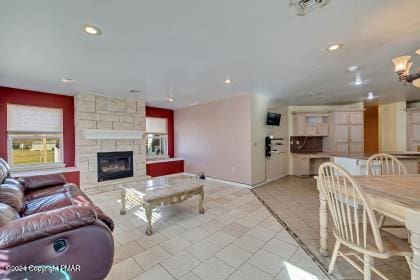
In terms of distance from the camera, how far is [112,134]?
4605 mm

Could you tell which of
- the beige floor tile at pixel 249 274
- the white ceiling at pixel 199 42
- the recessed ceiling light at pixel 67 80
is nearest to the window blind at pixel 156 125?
the white ceiling at pixel 199 42

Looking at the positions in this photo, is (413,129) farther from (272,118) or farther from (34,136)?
(34,136)

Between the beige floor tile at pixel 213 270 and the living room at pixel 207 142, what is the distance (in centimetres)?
2

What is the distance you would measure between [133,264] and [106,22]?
231 centimetres

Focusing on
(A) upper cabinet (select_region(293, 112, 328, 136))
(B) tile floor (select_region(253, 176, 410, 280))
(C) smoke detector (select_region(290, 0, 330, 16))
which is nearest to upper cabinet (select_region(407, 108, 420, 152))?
(A) upper cabinet (select_region(293, 112, 328, 136))

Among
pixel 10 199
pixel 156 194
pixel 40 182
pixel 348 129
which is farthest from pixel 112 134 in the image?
pixel 348 129

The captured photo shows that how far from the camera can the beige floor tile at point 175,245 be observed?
2020 mm

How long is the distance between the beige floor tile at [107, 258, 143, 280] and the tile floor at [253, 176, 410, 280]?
1.78 m

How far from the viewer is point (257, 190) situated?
4312mm

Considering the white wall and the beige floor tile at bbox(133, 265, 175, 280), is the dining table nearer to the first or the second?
the beige floor tile at bbox(133, 265, 175, 280)

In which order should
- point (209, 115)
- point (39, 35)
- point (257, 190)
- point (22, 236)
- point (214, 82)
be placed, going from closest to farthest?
1. point (22, 236)
2. point (39, 35)
3. point (214, 82)
4. point (257, 190)
5. point (209, 115)

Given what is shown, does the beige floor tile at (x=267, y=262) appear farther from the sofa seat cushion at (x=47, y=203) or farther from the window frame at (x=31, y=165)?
the window frame at (x=31, y=165)

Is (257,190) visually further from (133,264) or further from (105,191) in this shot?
(105,191)

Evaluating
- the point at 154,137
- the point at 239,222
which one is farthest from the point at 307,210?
the point at 154,137
